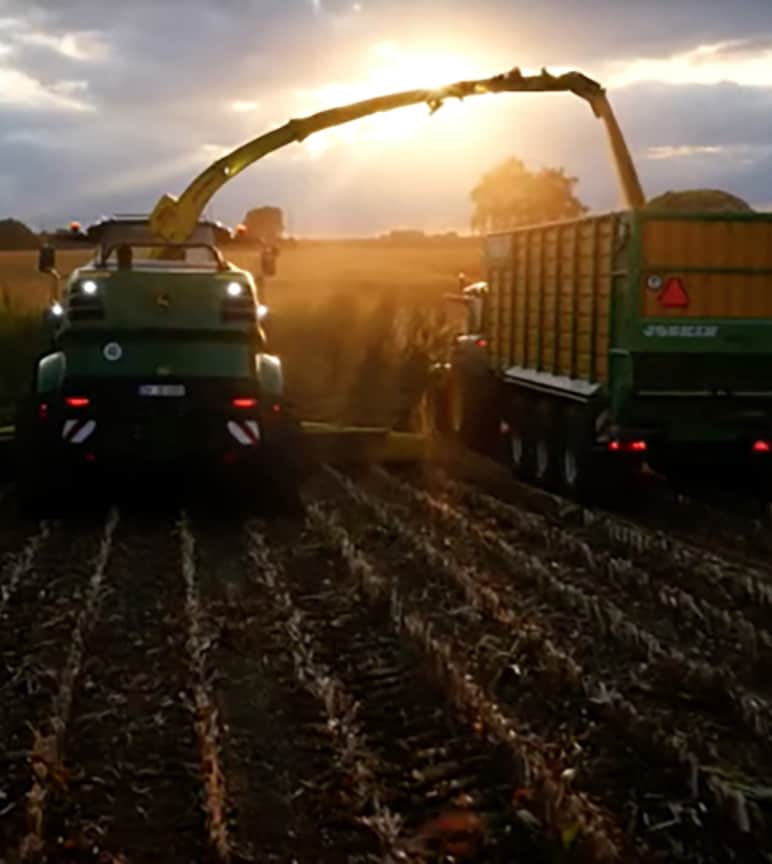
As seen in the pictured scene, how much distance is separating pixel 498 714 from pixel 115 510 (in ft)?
27.4

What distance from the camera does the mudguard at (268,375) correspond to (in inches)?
579

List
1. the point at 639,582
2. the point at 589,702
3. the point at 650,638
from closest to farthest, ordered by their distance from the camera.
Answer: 1. the point at 589,702
2. the point at 650,638
3. the point at 639,582

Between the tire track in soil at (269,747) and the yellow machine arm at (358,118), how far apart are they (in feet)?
31.9

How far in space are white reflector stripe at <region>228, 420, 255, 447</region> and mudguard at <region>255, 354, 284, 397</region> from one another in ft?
1.29

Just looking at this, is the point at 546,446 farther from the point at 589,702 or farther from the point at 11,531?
the point at 589,702

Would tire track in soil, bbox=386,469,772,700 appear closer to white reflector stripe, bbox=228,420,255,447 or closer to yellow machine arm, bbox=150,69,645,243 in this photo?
Result: white reflector stripe, bbox=228,420,255,447

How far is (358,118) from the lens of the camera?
68.9ft

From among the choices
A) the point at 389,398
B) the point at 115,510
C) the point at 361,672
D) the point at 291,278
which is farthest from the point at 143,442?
the point at 291,278

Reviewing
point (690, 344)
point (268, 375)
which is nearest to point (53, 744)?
point (268, 375)

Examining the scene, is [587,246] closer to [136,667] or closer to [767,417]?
[767,417]

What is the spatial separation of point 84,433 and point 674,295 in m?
5.13

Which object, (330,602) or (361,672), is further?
(330,602)

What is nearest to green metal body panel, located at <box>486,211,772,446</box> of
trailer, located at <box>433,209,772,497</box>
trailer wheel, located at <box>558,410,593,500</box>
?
trailer, located at <box>433,209,772,497</box>

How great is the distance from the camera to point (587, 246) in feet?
51.3
